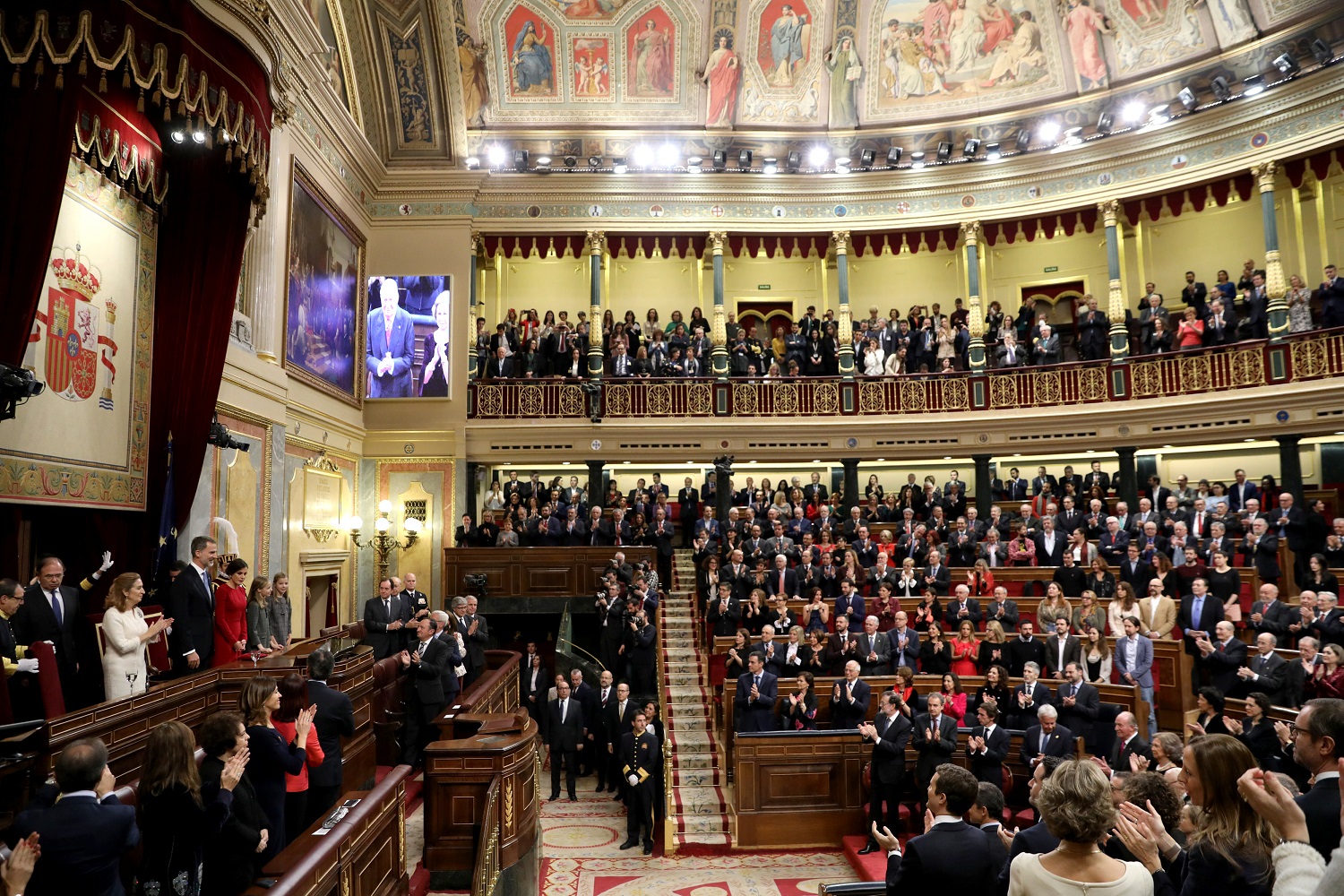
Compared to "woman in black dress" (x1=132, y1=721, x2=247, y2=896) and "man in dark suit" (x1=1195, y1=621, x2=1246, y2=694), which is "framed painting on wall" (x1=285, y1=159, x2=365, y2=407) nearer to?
"woman in black dress" (x1=132, y1=721, x2=247, y2=896)

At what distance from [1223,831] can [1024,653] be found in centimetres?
752

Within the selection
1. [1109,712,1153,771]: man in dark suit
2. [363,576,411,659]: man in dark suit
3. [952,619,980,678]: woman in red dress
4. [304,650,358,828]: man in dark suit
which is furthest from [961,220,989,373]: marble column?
[304,650,358,828]: man in dark suit

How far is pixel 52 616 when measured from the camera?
19.4 feet

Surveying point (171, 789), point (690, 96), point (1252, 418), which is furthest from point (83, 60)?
point (1252, 418)

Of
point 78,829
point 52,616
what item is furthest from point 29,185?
point 78,829

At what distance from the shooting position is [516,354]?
17703 mm

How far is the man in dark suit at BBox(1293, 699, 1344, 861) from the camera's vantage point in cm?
281

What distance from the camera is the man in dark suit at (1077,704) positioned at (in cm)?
859

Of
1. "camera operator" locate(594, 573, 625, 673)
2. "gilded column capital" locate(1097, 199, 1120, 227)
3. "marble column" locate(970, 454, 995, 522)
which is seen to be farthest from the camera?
"gilded column capital" locate(1097, 199, 1120, 227)

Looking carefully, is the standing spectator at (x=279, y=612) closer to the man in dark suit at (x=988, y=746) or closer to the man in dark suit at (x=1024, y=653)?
the man in dark suit at (x=988, y=746)

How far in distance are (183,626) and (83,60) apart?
401 cm

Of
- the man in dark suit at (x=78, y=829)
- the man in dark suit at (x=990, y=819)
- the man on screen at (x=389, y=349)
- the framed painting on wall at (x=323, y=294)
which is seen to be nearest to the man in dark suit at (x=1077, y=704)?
the man in dark suit at (x=990, y=819)

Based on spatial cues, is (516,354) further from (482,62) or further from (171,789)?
(171,789)

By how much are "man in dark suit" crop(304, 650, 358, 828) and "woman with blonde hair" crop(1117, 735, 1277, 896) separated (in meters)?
4.18
